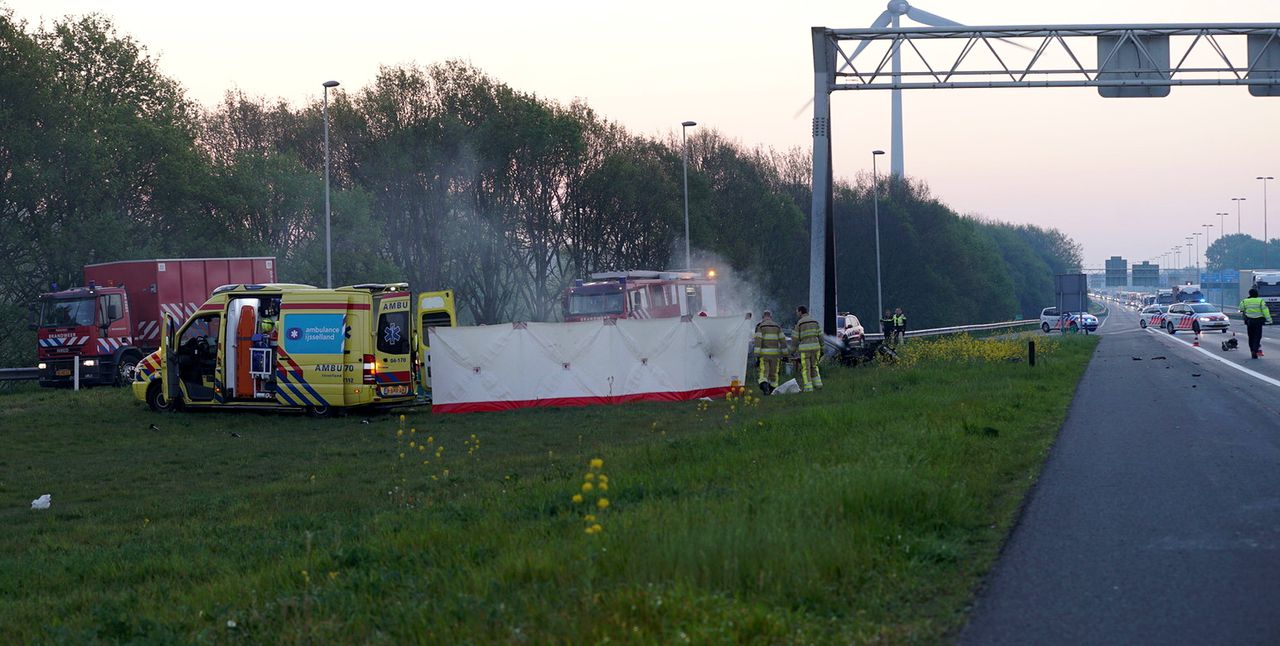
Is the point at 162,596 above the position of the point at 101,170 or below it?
below

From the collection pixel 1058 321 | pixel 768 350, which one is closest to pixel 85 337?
pixel 768 350

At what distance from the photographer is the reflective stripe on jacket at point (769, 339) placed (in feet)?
82.2

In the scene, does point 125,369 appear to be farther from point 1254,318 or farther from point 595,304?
point 1254,318

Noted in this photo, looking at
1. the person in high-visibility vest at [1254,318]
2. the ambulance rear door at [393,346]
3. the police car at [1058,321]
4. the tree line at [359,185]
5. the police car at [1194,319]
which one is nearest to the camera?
the ambulance rear door at [393,346]

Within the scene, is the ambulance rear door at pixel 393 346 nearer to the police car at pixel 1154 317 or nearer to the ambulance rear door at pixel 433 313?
the ambulance rear door at pixel 433 313

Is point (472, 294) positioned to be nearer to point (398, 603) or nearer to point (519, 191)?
point (519, 191)

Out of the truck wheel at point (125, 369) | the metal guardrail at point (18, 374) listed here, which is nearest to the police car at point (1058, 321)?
the truck wheel at point (125, 369)

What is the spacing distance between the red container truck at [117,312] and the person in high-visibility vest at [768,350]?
53.9 ft

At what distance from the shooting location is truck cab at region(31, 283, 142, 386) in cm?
3183

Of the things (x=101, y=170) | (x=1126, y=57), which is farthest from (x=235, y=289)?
(x=101, y=170)

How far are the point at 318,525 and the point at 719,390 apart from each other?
1497cm

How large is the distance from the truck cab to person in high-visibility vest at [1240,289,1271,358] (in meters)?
29.5

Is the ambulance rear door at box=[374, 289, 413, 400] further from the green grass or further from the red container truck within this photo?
the red container truck

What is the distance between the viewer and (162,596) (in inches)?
332
